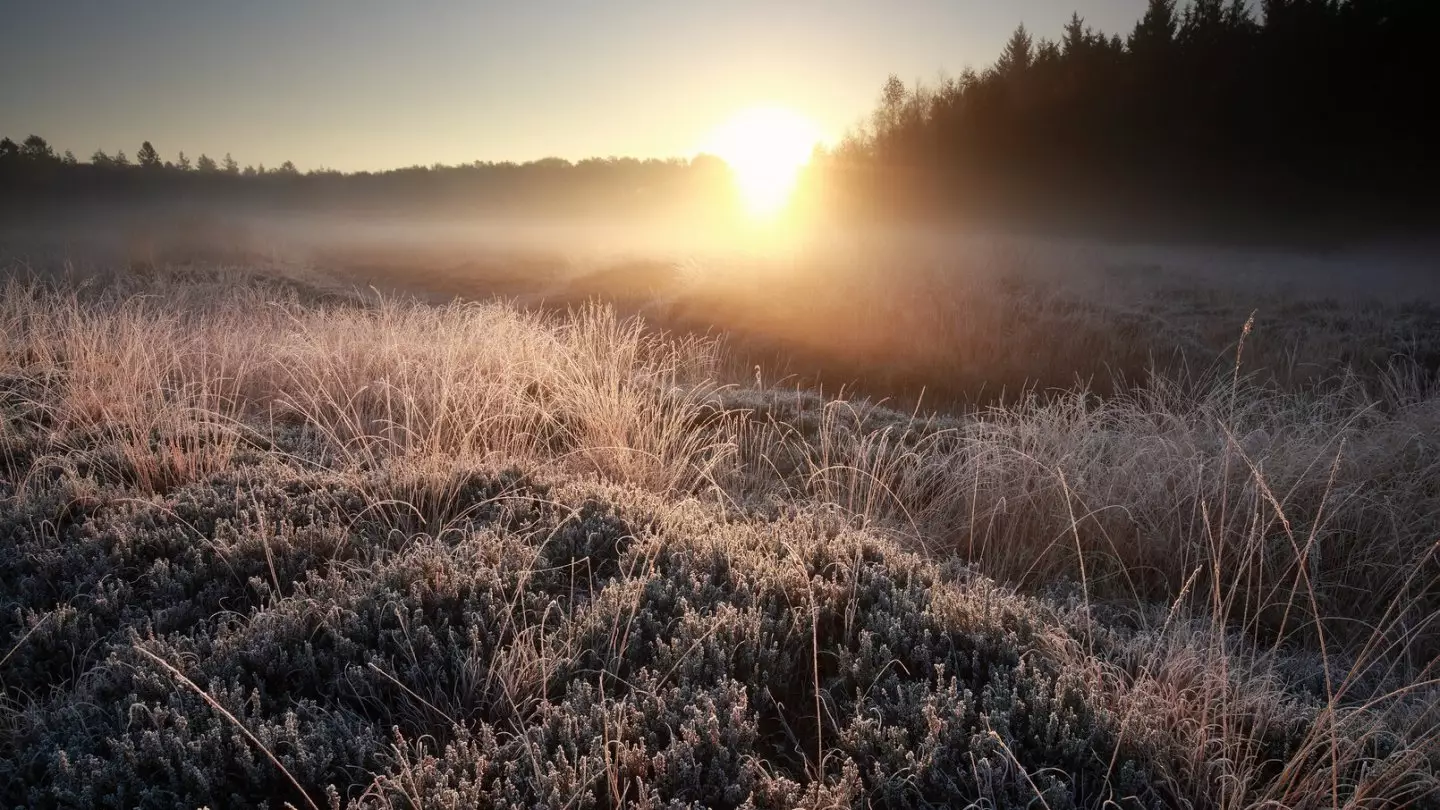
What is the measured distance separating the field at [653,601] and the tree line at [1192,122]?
21.7 m

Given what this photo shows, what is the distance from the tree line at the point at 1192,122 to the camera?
2242 centimetres

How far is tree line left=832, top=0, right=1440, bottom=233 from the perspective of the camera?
22.4 metres

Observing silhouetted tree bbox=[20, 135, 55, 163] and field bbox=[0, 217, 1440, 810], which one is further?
silhouetted tree bbox=[20, 135, 55, 163]

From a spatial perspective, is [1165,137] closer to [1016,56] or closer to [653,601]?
[1016,56]

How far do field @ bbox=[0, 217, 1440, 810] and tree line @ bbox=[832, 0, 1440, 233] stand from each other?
21695 millimetres

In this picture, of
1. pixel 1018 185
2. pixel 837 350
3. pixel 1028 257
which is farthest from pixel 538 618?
pixel 1018 185

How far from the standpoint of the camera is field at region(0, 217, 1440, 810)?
7.30 ft

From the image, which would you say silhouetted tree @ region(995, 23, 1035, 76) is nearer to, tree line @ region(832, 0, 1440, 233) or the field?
tree line @ region(832, 0, 1440, 233)

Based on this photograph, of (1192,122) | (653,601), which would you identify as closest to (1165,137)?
(1192,122)

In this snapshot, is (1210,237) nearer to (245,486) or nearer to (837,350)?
(837,350)

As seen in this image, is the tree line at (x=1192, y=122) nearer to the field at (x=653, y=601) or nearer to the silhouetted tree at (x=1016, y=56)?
the silhouetted tree at (x=1016, y=56)

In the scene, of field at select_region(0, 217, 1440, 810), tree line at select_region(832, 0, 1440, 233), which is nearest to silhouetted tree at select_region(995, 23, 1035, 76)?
tree line at select_region(832, 0, 1440, 233)

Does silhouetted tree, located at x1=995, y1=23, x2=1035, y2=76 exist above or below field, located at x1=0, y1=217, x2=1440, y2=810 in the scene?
above

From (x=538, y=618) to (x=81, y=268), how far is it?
72.6 feet
